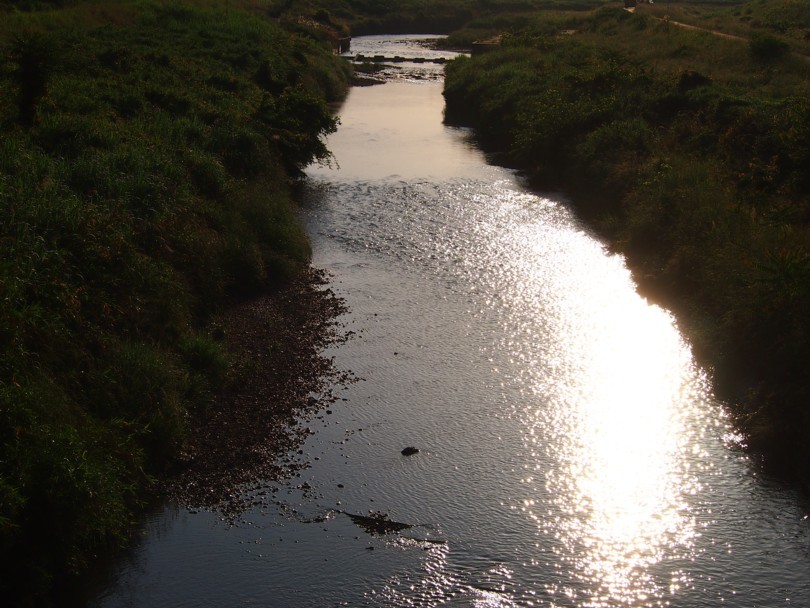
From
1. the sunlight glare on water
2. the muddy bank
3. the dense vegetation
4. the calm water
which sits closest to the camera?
the calm water

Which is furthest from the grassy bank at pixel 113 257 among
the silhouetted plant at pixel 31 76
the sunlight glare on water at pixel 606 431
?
the sunlight glare on water at pixel 606 431

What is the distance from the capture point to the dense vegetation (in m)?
14.3

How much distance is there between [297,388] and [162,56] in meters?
20.2

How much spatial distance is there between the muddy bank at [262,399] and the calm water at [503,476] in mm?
383

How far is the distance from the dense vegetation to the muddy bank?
6.82 metres

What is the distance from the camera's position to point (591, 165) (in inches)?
1032

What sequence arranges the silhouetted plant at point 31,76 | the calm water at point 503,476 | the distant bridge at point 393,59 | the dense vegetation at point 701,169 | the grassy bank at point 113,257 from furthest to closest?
the distant bridge at point 393,59
the silhouetted plant at point 31,76
the dense vegetation at point 701,169
the calm water at point 503,476
the grassy bank at point 113,257

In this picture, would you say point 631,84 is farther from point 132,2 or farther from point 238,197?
point 132,2

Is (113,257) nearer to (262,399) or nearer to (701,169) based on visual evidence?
(262,399)

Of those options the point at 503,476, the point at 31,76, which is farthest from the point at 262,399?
the point at 31,76

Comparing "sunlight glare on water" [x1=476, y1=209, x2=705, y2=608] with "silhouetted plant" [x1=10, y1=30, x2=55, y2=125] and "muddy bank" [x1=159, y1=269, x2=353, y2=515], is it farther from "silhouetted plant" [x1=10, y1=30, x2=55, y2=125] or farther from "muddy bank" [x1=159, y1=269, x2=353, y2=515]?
"silhouetted plant" [x1=10, y1=30, x2=55, y2=125]

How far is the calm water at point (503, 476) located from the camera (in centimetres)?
1005

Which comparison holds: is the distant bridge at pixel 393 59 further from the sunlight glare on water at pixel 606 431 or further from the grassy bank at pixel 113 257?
the sunlight glare on water at pixel 606 431

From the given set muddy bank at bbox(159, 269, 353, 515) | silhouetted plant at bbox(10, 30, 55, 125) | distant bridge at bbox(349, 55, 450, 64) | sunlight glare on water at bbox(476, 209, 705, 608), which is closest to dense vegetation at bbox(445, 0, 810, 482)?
sunlight glare on water at bbox(476, 209, 705, 608)
